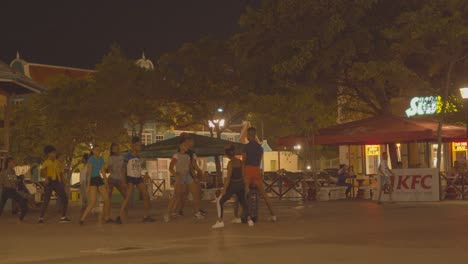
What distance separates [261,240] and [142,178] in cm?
526

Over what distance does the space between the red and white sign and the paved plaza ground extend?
403 centimetres

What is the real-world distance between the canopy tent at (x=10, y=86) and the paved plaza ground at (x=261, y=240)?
6.25 meters

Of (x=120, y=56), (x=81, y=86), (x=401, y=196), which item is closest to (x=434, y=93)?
(x=401, y=196)

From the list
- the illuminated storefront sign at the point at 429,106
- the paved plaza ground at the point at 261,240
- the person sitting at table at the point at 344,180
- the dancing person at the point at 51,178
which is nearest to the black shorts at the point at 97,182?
the paved plaza ground at the point at 261,240

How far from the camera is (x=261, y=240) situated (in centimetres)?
1289

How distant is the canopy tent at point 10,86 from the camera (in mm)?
24344

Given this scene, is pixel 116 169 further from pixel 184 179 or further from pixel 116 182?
pixel 184 179

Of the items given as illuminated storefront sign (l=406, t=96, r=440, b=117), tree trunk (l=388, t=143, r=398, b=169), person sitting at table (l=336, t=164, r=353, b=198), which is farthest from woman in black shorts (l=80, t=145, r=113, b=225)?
illuminated storefront sign (l=406, t=96, r=440, b=117)

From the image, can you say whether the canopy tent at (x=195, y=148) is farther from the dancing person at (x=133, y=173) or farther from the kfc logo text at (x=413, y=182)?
the dancing person at (x=133, y=173)

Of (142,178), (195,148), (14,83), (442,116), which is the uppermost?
(14,83)

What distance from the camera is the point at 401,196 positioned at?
23797mm

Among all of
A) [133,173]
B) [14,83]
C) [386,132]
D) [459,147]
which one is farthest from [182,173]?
[459,147]

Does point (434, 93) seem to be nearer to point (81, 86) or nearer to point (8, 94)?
point (8, 94)

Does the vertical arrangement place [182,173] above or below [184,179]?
above
